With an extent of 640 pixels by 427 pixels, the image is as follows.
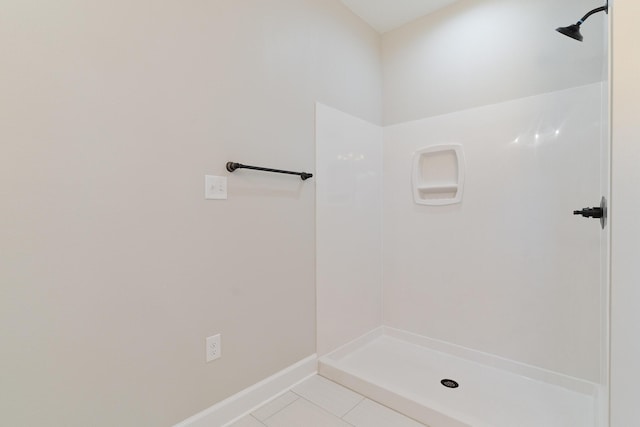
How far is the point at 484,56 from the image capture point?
192 centimetres

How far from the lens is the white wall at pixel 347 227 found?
1899 mm

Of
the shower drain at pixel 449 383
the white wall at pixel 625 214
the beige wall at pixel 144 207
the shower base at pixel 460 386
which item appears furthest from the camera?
the shower drain at pixel 449 383

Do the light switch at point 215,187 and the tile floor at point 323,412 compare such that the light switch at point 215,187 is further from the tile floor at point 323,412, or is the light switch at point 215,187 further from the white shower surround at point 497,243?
the tile floor at point 323,412

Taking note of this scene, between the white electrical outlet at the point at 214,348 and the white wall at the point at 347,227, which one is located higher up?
the white wall at the point at 347,227

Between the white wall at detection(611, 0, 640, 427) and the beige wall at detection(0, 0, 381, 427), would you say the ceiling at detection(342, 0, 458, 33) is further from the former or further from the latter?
the white wall at detection(611, 0, 640, 427)

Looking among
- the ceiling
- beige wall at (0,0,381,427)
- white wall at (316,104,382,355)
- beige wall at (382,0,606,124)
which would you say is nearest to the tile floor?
beige wall at (0,0,381,427)

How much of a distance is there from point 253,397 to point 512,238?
1.74m

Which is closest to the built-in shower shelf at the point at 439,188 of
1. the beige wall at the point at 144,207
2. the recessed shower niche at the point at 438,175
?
the recessed shower niche at the point at 438,175

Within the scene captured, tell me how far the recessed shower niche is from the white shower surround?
0.05 m

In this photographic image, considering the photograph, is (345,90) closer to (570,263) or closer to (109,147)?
(109,147)

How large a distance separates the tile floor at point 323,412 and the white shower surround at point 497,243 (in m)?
0.30

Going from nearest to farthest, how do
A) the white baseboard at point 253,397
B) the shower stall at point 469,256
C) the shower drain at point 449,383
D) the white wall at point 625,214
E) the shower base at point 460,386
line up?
the white wall at point 625,214, the white baseboard at point 253,397, the shower base at point 460,386, the shower stall at point 469,256, the shower drain at point 449,383

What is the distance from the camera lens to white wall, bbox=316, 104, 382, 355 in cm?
190

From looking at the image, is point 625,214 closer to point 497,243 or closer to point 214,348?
point 497,243
